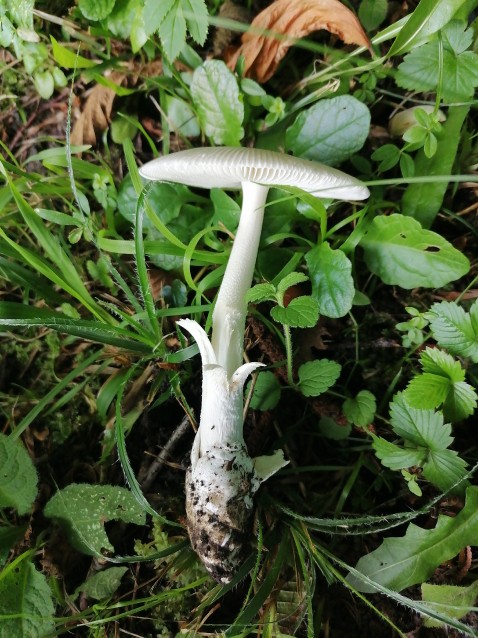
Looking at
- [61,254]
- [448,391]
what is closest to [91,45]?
[61,254]

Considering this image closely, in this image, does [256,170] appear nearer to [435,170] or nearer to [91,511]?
[435,170]

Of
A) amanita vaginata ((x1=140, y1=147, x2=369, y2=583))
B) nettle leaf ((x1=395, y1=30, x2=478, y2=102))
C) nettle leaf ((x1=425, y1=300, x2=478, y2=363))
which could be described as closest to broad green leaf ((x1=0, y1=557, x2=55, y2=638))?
amanita vaginata ((x1=140, y1=147, x2=369, y2=583))

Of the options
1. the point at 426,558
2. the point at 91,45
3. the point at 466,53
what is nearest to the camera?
the point at 426,558

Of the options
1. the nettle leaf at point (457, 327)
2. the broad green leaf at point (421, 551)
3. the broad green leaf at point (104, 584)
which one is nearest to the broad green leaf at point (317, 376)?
the nettle leaf at point (457, 327)

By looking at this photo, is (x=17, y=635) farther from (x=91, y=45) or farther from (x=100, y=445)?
(x=91, y=45)

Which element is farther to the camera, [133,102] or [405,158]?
[133,102]

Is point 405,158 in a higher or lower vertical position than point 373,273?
higher

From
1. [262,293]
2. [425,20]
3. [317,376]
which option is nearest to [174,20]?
[425,20]
